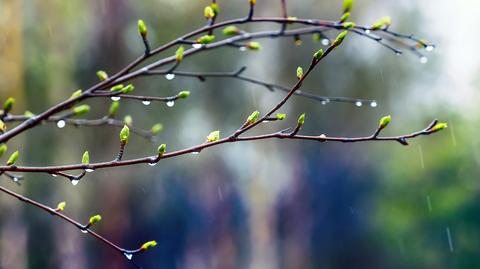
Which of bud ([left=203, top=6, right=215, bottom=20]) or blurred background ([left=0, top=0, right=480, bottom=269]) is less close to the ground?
blurred background ([left=0, top=0, right=480, bottom=269])

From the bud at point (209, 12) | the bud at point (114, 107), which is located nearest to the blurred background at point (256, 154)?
the bud at point (114, 107)

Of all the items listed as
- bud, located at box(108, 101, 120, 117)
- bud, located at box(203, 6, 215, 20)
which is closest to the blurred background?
bud, located at box(108, 101, 120, 117)

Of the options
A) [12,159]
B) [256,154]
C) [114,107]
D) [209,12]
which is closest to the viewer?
[12,159]

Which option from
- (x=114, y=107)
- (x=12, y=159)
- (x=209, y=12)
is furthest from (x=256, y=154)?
(x=12, y=159)

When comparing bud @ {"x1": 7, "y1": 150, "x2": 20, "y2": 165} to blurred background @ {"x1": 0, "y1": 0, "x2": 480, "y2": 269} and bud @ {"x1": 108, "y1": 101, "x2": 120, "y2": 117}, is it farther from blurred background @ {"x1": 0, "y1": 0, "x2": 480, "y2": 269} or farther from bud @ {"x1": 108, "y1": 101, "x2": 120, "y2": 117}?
blurred background @ {"x1": 0, "y1": 0, "x2": 480, "y2": 269}

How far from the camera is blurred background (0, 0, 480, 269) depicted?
26.1 feet

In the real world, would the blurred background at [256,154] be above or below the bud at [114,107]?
above

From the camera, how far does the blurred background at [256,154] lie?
795 cm

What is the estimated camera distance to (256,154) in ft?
32.1

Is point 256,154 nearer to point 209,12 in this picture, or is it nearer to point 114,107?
point 114,107

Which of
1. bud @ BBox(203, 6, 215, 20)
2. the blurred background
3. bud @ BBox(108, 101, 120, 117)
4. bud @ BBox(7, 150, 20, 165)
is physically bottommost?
bud @ BBox(7, 150, 20, 165)

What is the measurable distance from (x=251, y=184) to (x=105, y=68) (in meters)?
3.25

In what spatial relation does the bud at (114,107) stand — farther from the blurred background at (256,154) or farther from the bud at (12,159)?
the blurred background at (256,154)

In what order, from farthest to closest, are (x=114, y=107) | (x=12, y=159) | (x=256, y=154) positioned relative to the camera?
Result: (x=256, y=154) < (x=114, y=107) < (x=12, y=159)
